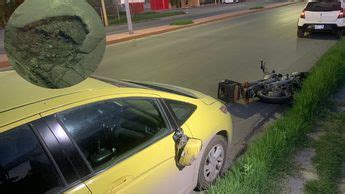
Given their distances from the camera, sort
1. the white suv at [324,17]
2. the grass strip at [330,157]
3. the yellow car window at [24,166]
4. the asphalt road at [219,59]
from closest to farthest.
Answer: the yellow car window at [24,166]
the grass strip at [330,157]
the asphalt road at [219,59]
the white suv at [324,17]

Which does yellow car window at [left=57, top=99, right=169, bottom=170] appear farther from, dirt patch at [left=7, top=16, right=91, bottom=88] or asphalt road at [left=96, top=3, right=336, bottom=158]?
asphalt road at [left=96, top=3, right=336, bottom=158]

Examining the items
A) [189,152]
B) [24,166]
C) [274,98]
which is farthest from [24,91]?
[274,98]

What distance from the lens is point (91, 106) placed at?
2570 millimetres

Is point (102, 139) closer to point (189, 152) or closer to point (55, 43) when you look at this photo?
point (189, 152)

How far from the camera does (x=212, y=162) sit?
12.3ft

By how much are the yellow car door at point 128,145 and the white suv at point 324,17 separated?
40.5 feet

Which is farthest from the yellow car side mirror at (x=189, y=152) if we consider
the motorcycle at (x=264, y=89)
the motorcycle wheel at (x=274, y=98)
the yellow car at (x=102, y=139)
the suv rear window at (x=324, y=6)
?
the suv rear window at (x=324, y=6)

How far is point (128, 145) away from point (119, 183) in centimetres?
41

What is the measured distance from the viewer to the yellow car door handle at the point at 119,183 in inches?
96.6

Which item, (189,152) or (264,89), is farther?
(264,89)

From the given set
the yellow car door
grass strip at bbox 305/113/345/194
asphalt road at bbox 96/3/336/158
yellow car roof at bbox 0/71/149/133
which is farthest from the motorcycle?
yellow car roof at bbox 0/71/149/133

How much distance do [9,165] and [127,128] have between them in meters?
1.09

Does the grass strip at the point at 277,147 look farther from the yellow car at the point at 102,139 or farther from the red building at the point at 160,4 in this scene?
the red building at the point at 160,4

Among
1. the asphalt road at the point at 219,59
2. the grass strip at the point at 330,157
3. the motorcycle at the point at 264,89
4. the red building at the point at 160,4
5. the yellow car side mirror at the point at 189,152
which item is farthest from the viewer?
the red building at the point at 160,4
